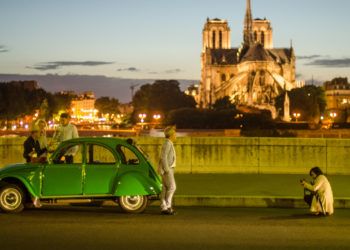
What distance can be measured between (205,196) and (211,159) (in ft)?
18.2

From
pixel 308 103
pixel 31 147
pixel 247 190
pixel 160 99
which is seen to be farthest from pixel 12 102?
pixel 31 147

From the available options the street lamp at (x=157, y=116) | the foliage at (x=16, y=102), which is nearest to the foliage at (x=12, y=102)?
the foliage at (x=16, y=102)

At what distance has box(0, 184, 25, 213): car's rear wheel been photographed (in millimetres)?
12961

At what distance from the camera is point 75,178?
43.0 ft

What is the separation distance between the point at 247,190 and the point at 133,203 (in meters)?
3.96

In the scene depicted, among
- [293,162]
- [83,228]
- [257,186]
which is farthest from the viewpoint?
[293,162]

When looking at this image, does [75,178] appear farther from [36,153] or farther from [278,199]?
[278,199]

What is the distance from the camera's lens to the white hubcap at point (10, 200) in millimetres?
12992

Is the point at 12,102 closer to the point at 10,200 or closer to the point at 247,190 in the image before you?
the point at 247,190

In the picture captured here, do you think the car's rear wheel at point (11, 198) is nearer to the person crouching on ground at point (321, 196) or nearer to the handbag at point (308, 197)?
the person crouching on ground at point (321, 196)

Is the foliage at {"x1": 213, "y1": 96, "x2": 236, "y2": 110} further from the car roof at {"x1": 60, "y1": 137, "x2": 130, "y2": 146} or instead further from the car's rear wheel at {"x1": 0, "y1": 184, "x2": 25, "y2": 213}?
the car's rear wheel at {"x1": 0, "y1": 184, "x2": 25, "y2": 213}

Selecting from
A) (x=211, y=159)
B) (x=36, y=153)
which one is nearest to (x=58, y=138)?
(x=36, y=153)

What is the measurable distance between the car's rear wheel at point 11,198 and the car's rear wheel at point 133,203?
6.33 feet

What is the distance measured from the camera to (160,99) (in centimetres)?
16138
